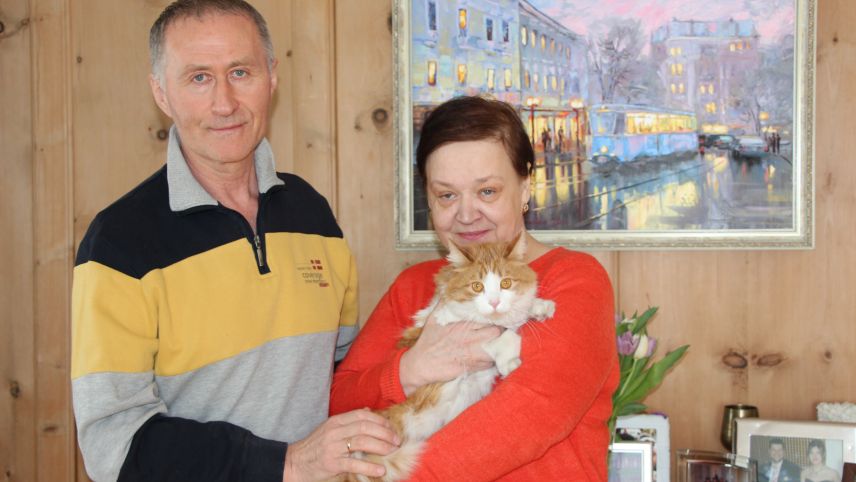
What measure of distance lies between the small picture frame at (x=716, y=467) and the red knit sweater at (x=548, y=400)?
0.74 m

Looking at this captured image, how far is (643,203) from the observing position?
8.59ft

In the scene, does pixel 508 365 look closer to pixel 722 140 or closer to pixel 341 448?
pixel 341 448

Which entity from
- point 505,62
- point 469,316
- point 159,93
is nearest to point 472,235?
point 469,316

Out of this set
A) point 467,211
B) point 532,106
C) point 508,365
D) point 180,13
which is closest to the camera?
point 508,365

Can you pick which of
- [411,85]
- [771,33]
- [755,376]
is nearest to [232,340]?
[411,85]

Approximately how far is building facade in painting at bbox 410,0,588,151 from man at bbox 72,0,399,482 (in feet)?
2.85

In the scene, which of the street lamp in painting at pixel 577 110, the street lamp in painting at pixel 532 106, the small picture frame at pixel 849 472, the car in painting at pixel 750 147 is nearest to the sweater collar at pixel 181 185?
the street lamp in painting at pixel 532 106

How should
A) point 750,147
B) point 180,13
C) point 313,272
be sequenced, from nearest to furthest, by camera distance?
point 180,13 < point 313,272 < point 750,147

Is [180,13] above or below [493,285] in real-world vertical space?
above

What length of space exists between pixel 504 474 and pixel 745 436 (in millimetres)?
1214

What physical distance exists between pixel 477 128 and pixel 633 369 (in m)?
0.97

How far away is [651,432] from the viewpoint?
244 cm

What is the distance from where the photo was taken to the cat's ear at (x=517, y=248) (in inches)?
70.4

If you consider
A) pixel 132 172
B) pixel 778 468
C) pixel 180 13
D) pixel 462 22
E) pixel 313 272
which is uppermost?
pixel 462 22
